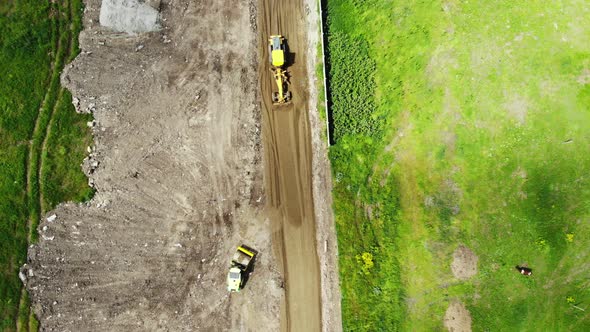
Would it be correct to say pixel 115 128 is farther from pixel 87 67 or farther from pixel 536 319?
pixel 536 319

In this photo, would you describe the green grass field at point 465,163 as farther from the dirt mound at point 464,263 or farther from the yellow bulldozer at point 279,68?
the yellow bulldozer at point 279,68

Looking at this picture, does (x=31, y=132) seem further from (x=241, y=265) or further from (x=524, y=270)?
(x=524, y=270)

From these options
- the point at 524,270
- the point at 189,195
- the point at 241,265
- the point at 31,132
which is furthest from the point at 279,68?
the point at 524,270

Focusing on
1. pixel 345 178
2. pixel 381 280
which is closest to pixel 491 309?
→ pixel 381 280

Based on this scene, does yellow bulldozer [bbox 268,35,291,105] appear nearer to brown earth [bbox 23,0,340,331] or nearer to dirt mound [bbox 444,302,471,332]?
brown earth [bbox 23,0,340,331]

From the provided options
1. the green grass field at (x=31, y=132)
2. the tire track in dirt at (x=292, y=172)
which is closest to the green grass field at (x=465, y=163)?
the tire track in dirt at (x=292, y=172)
